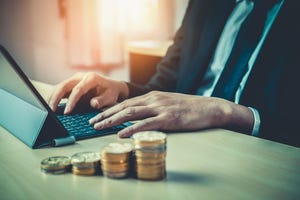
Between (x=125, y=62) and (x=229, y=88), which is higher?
(x=229, y=88)

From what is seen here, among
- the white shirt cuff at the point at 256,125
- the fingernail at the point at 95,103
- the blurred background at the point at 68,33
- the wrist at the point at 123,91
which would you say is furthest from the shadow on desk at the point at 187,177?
the blurred background at the point at 68,33

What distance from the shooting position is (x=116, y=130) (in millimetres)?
835

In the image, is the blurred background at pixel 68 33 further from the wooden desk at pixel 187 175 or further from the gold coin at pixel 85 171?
the gold coin at pixel 85 171

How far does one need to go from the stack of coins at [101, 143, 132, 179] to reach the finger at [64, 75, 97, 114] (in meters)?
0.41

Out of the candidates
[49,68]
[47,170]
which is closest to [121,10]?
[49,68]

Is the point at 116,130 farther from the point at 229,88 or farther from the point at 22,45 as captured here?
the point at 22,45

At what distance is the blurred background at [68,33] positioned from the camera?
292 centimetres

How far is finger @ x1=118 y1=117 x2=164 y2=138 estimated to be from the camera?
793mm

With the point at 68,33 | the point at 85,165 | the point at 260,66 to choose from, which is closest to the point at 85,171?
the point at 85,165

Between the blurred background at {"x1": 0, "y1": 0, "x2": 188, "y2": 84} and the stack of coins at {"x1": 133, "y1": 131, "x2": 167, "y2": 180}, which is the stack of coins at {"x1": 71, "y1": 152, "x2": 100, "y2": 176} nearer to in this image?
the stack of coins at {"x1": 133, "y1": 131, "x2": 167, "y2": 180}

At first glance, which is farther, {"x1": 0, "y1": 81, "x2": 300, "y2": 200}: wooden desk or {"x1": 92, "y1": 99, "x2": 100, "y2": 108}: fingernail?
{"x1": 92, "y1": 99, "x2": 100, "y2": 108}: fingernail

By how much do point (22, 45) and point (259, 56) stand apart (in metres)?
2.16

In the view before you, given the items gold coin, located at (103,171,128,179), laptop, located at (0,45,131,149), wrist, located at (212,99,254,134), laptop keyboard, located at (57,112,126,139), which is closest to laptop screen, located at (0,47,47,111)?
laptop, located at (0,45,131,149)

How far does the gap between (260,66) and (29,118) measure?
0.70 meters
